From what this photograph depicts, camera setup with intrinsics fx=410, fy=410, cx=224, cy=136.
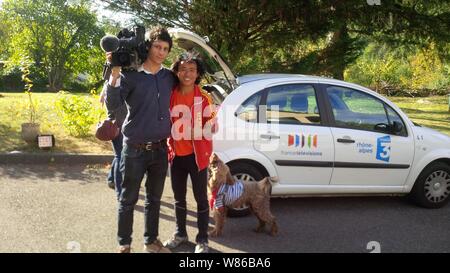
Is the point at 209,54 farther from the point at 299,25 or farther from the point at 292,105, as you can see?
the point at 299,25

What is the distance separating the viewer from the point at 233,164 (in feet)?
14.6

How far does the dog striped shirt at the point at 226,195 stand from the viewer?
13.0 feet

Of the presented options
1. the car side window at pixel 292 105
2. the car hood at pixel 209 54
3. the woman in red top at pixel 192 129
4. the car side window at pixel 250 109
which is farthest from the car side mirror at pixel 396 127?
the woman in red top at pixel 192 129

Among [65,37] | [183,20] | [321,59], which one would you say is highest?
[65,37]

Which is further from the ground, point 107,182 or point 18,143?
point 18,143

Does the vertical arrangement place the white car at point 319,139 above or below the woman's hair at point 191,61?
below

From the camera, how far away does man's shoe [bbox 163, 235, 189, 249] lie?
3865 mm

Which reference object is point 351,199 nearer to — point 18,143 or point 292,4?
point 292,4

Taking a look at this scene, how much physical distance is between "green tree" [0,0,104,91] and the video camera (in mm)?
27578

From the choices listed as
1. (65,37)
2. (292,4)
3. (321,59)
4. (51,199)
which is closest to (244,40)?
(292,4)

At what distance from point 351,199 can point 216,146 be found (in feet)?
7.08

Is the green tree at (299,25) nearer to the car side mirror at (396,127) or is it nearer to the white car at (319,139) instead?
the white car at (319,139)

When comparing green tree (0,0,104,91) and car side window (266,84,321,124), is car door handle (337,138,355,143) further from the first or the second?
green tree (0,0,104,91)

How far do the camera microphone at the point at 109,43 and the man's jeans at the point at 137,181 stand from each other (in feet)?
2.63
